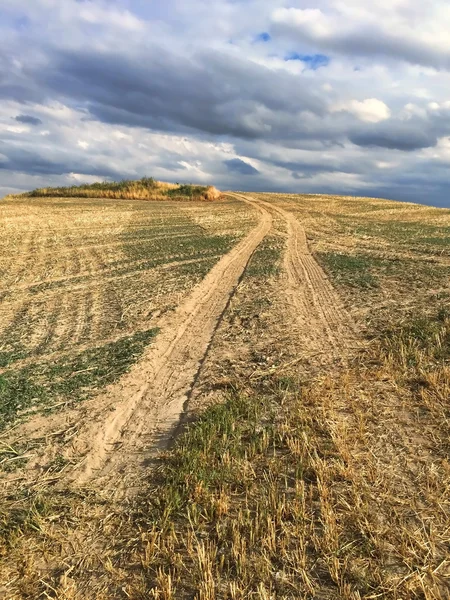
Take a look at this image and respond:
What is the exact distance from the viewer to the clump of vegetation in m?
52.5

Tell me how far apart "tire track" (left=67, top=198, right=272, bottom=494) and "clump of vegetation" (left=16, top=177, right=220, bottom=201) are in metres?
42.6

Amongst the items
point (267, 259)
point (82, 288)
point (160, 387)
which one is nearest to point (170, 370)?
point (160, 387)

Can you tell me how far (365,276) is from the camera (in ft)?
43.5

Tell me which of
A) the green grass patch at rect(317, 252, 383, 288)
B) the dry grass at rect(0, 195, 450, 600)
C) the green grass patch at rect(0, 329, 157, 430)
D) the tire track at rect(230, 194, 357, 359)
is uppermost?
the green grass patch at rect(317, 252, 383, 288)

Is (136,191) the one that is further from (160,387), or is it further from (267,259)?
(160,387)

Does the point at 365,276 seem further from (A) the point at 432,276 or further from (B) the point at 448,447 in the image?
(B) the point at 448,447

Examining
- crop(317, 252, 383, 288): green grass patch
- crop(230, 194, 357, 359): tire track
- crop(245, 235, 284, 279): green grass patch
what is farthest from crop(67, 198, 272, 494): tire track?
crop(317, 252, 383, 288): green grass patch

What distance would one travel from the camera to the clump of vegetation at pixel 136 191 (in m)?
52.5

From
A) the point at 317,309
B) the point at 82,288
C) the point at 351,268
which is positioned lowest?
the point at 82,288

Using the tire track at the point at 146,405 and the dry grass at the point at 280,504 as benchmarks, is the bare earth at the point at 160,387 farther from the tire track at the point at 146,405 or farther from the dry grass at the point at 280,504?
the dry grass at the point at 280,504

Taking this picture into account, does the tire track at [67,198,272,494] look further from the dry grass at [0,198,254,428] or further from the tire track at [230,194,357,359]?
the tire track at [230,194,357,359]

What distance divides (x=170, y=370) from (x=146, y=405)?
1.15m

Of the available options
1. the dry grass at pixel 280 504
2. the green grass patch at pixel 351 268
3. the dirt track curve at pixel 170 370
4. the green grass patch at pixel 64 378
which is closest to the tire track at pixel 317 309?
the dirt track curve at pixel 170 370

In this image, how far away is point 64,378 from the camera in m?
7.54
